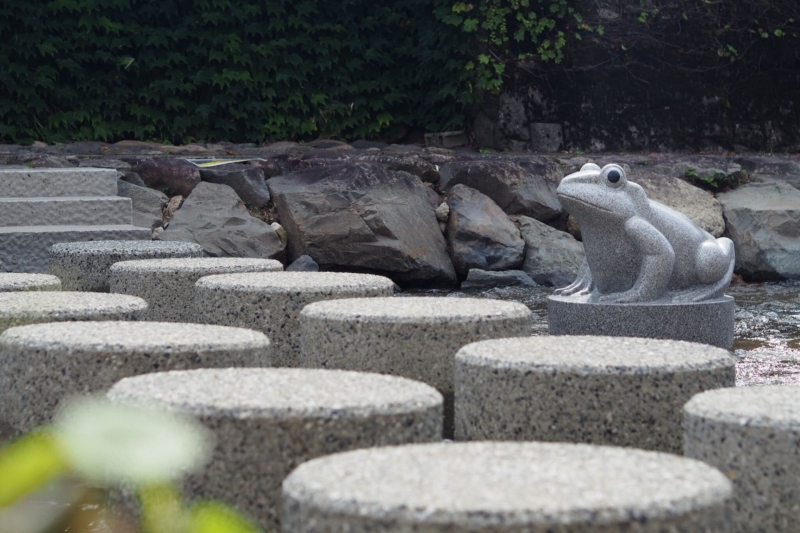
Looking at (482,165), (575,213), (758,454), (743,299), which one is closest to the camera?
(758,454)

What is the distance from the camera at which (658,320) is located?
529 centimetres

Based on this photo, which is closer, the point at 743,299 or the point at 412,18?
the point at 743,299

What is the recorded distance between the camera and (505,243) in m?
8.56

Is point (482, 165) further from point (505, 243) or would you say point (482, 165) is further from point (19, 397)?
point (19, 397)

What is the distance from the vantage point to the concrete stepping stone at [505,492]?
1.61 metres

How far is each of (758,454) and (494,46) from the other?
9662 mm

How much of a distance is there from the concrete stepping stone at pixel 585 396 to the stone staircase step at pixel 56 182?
17.0ft

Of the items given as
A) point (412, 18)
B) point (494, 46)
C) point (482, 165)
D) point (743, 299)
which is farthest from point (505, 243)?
point (412, 18)

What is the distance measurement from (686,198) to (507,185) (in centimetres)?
164

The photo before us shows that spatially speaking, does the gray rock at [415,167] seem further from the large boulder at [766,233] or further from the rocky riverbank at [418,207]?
the large boulder at [766,233]

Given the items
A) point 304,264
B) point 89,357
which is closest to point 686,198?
point 304,264

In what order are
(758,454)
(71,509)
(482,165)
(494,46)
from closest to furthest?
(758,454)
(71,509)
(482,165)
(494,46)

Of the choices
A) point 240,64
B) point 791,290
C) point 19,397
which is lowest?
point 791,290

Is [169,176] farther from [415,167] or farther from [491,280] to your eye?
[491,280]
